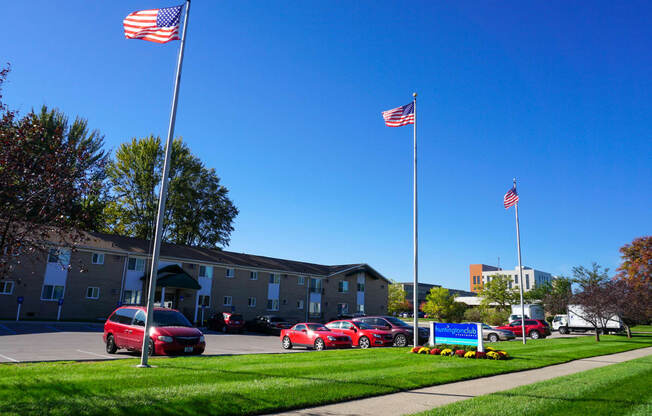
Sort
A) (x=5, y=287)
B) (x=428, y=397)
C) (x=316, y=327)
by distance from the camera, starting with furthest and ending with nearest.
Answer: (x=5, y=287) → (x=316, y=327) → (x=428, y=397)

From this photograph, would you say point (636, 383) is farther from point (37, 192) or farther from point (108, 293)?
point (108, 293)

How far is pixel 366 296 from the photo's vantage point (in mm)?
54906

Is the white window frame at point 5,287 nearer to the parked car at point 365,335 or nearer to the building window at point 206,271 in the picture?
the building window at point 206,271

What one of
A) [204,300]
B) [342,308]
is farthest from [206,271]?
[342,308]

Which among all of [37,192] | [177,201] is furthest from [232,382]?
[177,201]

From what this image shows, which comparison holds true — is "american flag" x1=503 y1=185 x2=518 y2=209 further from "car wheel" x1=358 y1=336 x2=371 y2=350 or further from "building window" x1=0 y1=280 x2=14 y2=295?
"building window" x1=0 y1=280 x2=14 y2=295

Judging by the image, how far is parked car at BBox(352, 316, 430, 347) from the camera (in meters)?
22.8

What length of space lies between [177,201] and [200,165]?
18.1ft

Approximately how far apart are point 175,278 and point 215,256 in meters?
7.51

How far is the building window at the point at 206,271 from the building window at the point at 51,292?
36.5ft

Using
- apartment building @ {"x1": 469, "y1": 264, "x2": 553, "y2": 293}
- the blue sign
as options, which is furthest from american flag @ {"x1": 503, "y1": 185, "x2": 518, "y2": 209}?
apartment building @ {"x1": 469, "y1": 264, "x2": 553, "y2": 293}

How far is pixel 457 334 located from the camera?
687 inches

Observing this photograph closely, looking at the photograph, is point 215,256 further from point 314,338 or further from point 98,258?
point 314,338

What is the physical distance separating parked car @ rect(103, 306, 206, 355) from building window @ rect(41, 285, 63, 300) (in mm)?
20430
